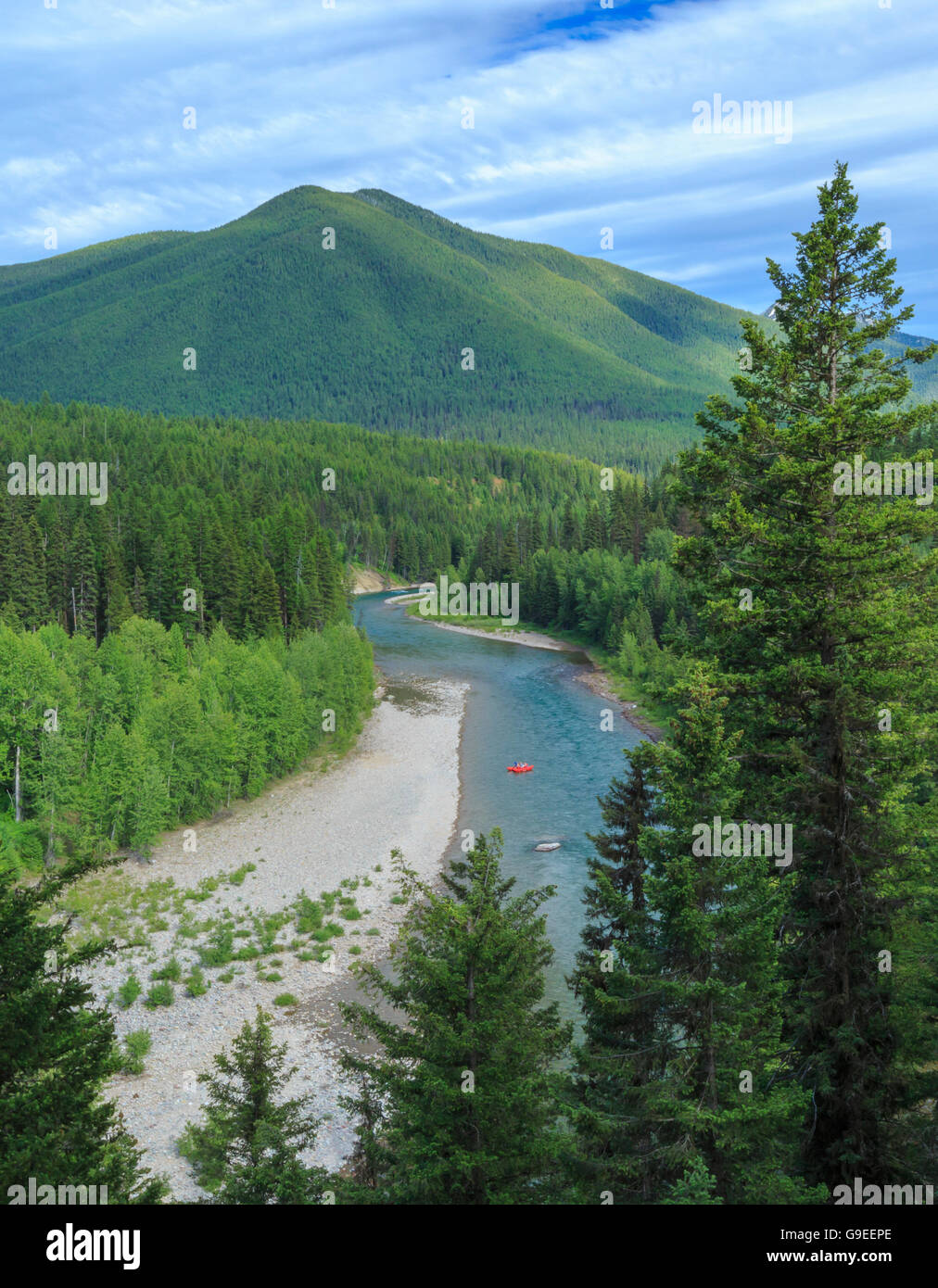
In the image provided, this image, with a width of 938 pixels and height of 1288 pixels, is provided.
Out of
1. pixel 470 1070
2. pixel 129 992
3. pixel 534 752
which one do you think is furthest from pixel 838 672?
pixel 534 752

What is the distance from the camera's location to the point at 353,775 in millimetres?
64562

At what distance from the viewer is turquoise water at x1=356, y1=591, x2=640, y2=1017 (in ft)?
143

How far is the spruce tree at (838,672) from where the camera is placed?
47.3 ft

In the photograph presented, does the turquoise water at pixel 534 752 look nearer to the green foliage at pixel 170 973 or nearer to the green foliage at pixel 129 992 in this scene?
the green foliage at pixel 170 973

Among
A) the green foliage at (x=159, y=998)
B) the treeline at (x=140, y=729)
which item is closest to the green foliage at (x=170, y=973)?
the green foliage at (x=159, y=998)

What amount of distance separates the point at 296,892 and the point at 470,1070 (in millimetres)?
32931

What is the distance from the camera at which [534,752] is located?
68.0m

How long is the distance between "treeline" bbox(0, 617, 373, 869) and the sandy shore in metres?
2.71

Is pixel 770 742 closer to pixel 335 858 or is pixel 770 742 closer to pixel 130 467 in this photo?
pixel 335 858

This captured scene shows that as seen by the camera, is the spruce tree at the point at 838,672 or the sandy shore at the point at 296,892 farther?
the sandy shore at the point at 296,892

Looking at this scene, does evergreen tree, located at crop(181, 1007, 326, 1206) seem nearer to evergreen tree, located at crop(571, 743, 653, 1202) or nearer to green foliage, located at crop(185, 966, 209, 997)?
evergreen tree, located at crop(571, 743, 653, 1202)

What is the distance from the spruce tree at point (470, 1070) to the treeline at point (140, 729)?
30190 millimetres

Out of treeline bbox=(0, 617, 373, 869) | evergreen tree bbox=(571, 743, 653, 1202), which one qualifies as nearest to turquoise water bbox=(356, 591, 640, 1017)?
treeline bbox=(0, 617, 373, 869)

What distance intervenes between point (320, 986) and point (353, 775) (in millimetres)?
29776
